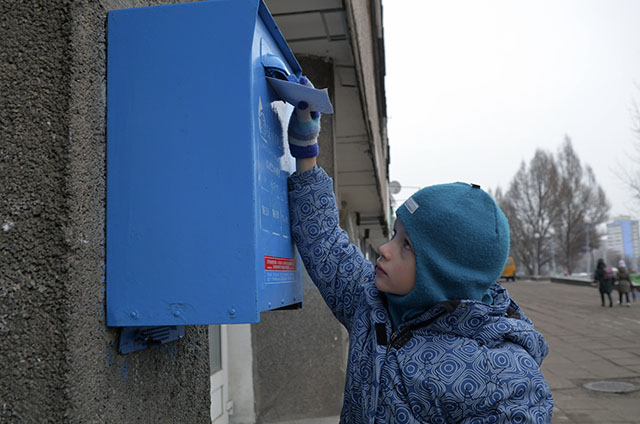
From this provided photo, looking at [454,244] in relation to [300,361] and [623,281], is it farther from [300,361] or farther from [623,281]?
[623,281]

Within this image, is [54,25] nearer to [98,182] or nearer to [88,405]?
[98,182]

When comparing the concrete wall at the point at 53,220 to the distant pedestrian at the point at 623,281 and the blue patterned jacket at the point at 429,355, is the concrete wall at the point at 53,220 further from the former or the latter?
the distant pedestrian at the point at 623,281

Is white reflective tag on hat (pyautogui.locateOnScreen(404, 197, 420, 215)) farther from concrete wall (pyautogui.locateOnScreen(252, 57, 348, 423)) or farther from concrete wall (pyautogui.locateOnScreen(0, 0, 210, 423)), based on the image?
concrete wall (pyautogui.locateOnScreen(252, 57, 348, 423))

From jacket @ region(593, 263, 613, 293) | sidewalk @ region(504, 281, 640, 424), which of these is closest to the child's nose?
sidewalk @ region(504, 281, 640, 424)

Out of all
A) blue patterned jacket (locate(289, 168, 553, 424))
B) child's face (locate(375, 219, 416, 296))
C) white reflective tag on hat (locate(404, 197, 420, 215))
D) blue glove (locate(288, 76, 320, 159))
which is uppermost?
blue glove (locate(288, 76, 320, 159))

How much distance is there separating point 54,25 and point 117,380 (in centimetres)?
79

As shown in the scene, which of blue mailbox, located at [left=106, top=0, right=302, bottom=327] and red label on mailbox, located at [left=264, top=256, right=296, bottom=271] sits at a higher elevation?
blue mailbox, located at [left=106, top=0, right=302, bottom=327]

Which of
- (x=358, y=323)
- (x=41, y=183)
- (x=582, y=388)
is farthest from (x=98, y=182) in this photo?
(x=582, y=388)

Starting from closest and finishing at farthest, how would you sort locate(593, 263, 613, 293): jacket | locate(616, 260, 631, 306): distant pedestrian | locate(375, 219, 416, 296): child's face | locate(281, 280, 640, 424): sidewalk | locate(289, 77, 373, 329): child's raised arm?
locate(375, 219, 416, 296): child's face
locate(289, 77, 373, 329): child's raised arm
locate(281, 280, 640, 424): sidewalk
locate(616, 260, 631, 306): distant pedestrian
locate(593, 263, 613, 293): jacket

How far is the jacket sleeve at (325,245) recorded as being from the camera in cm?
160

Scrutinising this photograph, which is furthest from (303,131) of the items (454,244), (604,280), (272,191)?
(604,280)

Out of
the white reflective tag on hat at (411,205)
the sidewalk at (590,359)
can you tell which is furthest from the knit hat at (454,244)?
the sidewalk at (590,359)

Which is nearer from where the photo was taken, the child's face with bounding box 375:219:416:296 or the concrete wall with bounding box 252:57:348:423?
the child's face with bounding box 375:219:416:296

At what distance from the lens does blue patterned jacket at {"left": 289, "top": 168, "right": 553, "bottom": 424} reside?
134 cm
